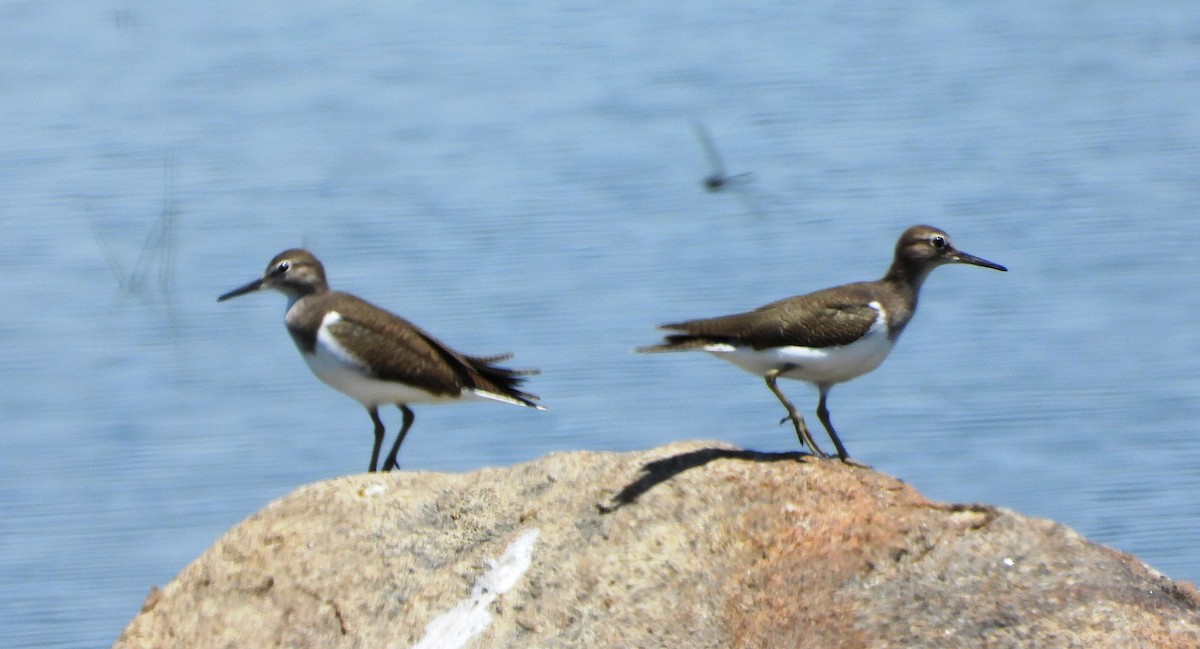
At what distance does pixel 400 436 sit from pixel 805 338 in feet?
6.85

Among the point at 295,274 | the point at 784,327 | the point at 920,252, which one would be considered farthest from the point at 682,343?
the point at 295,274

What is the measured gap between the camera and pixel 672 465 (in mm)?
5148

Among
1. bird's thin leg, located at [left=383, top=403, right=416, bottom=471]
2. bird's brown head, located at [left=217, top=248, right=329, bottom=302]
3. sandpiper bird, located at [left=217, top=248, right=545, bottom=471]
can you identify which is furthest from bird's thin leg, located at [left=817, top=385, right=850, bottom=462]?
bird's brown head, located at [left=217, top=248, right=329, bottom=302]

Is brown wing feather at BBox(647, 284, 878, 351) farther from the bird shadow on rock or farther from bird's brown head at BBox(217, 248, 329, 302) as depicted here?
bird's brown head at BBox(217, 248, 329, 302)

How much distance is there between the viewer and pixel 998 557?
4.57 meters

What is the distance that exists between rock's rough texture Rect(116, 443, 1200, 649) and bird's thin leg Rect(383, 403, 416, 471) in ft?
4.52

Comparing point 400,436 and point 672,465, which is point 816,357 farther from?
point 400,436

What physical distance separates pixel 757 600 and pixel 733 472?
0.55m

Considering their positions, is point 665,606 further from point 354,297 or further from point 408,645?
point 354,297

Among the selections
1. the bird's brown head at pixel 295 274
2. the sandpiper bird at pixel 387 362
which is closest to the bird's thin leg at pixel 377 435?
the sandpiper bird at pixel 387 362

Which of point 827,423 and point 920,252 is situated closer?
point 827,423

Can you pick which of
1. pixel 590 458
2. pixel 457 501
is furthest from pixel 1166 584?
pixel 457 501

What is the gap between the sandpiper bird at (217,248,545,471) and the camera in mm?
6719

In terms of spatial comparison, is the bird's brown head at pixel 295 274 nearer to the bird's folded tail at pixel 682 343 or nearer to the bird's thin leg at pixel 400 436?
the bird's thin leg at pixel 400 436
